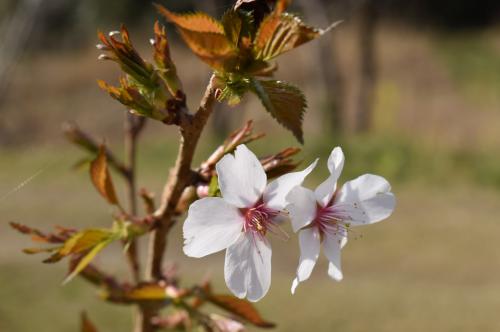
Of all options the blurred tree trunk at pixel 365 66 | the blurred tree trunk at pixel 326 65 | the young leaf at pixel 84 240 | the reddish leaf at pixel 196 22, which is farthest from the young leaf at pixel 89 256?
the blurred tree trunk at pixel 365 66

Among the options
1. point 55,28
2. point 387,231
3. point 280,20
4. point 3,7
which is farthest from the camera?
point 55,28

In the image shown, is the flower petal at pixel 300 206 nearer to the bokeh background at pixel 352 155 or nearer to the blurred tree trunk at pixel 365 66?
the bokeh background at pixel 352 155

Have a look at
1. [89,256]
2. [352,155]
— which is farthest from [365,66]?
[89,256]

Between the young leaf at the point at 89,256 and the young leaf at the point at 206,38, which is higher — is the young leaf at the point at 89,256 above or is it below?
below

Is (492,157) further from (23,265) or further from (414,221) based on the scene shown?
(23,265)

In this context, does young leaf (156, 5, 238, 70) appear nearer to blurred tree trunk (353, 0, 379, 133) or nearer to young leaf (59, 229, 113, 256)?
young leaf (59, 229, 113, 256)

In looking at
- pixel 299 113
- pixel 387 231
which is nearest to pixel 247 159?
pixel 299 113
